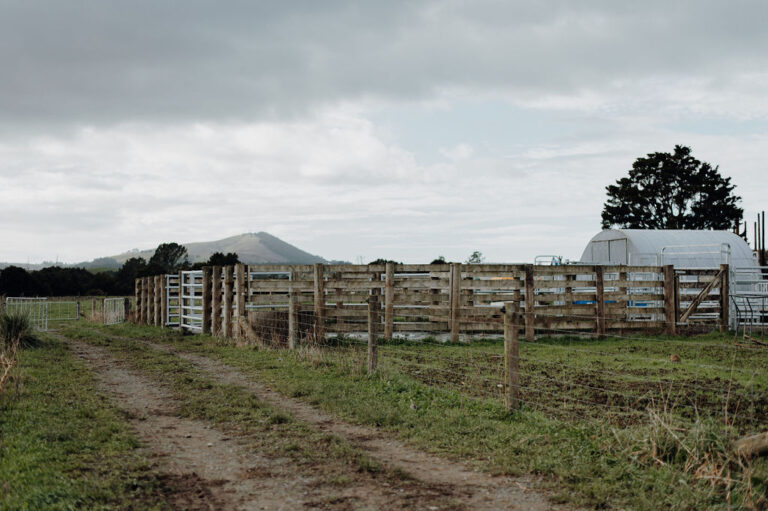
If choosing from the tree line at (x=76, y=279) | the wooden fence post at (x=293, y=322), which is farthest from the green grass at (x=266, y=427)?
the tree line at (x=76, y=279)

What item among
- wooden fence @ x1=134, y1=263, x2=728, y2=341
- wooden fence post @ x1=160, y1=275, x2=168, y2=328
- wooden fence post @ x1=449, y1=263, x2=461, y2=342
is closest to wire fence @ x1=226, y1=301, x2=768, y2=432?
wooden fence @ x1=134, y1=263, x2=728, y2=341

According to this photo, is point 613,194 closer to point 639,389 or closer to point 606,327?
point 606,327

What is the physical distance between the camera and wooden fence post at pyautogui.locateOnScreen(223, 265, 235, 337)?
16922mm

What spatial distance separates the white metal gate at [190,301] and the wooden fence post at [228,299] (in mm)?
2796

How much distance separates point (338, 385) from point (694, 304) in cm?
1214

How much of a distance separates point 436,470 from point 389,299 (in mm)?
10422

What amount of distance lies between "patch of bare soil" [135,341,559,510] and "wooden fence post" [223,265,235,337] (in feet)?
30.1

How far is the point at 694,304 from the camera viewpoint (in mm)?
17328

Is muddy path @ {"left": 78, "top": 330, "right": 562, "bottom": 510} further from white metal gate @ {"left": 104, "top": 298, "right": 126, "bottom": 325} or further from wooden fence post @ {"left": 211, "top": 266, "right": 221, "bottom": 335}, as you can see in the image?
white metal gate @ {"left": 104, "top": 298, "right": 126, "bottom": 325}

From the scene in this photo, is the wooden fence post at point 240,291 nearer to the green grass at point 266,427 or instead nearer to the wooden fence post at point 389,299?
the wooden fence post at point 389,299

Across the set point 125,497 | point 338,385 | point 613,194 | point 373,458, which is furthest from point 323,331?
point 613,194

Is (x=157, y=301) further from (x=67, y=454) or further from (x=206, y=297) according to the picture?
(x=67, y=454)

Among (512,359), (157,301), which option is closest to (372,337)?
(512,359)

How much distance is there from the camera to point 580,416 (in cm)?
677
